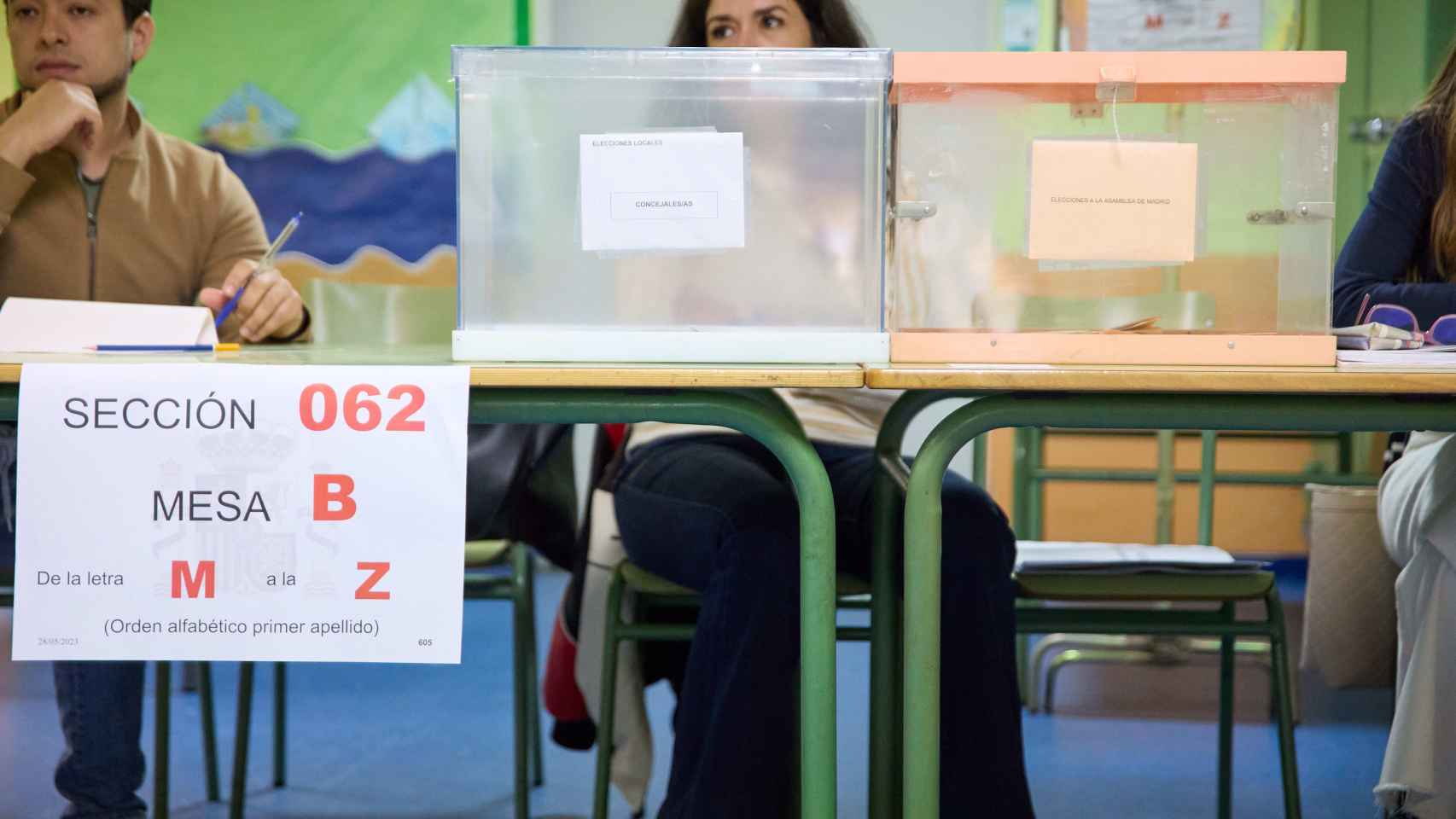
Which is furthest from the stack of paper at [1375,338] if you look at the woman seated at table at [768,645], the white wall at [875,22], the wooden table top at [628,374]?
the white wall at [875,22]

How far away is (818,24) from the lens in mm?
1874

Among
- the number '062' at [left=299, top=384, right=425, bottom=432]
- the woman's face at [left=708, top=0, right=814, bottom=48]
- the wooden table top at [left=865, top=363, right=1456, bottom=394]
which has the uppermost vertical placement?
the woman's face at [left=708, top=0, right=814, bottom=48]

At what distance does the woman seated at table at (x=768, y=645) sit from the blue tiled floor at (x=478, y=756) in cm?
62

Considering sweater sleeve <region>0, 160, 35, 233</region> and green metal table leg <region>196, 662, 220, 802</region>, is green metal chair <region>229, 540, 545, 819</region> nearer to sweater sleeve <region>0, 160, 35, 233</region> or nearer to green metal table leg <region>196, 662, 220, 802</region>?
green metal table leg <region>196, 662, 220, 802</region>

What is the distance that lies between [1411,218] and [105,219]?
68.7 inches

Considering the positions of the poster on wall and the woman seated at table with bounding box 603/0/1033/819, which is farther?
the poster on wall

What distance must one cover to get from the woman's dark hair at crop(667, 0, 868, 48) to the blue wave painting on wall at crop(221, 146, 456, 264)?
161 cm

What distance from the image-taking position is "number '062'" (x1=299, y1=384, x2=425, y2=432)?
1004mm

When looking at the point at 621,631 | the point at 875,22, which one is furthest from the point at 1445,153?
the point at 875,22

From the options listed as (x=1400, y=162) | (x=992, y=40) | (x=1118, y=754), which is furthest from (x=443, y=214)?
(x=1400, y=162)

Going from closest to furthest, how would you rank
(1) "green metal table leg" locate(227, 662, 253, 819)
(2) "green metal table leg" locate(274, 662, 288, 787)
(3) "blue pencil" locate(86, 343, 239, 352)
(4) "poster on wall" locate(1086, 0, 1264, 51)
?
(3) "blue pencil" locate(86, 343, 239, 352), (1) "green metal table leg" locate(227, 662, 253, 819), (2) "green metal table leg" locate(274, 662, 288, 787), (4) "poster on wall" locate(1086, 0, 1264, 51)

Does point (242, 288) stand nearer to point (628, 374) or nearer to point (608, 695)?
point (608, 695)

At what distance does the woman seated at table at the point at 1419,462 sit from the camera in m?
1.40

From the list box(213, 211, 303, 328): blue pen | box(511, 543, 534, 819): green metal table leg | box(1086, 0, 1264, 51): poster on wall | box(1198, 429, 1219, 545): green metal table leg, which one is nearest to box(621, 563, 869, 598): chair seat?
box(511, 543, 534, 819): green metal table leg
